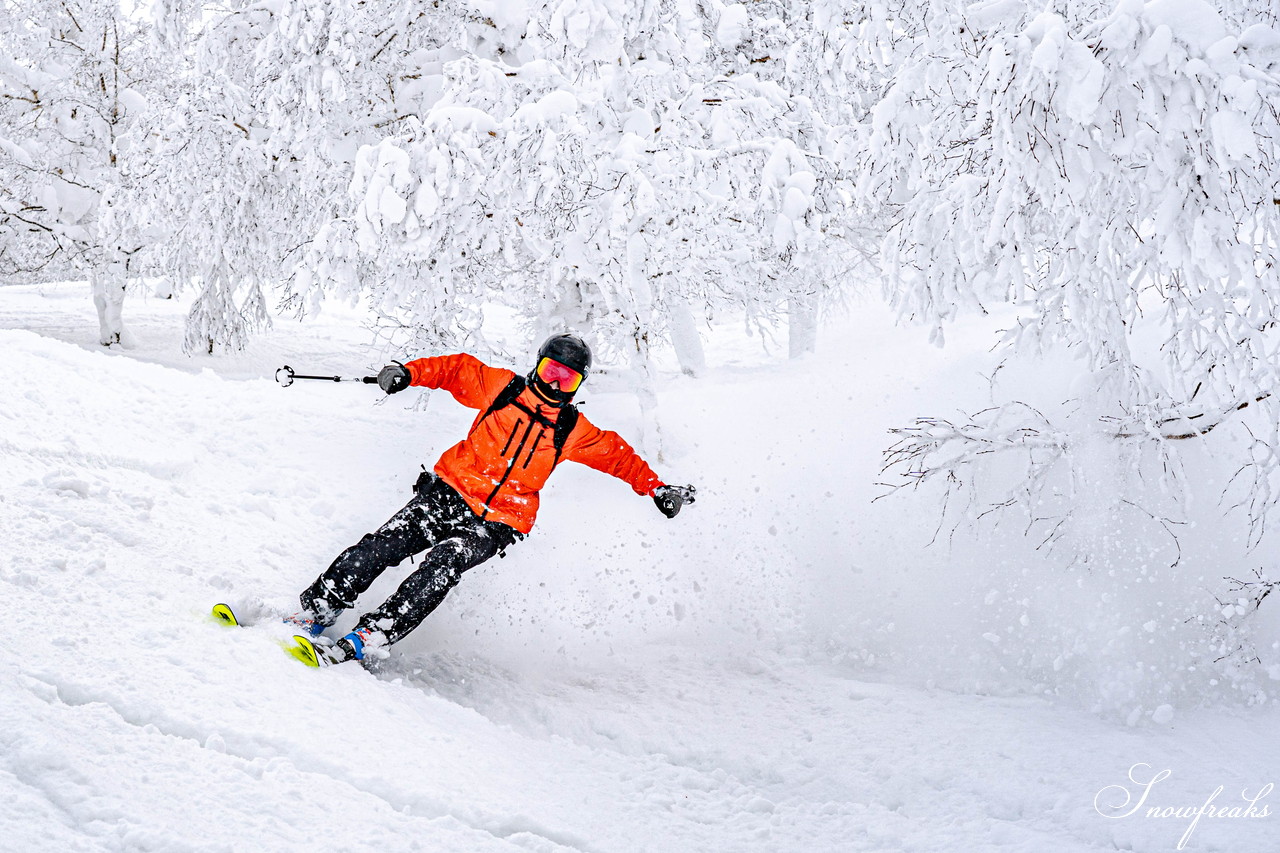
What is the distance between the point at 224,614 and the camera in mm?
3738

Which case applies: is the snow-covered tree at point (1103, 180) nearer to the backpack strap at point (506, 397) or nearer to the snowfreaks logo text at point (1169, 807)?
the snowfreaks logo text at point (1169, 807)

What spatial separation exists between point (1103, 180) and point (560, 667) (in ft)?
12.1

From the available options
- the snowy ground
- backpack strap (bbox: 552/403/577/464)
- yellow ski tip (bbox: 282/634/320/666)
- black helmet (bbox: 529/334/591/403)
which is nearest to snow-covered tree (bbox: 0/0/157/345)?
the snowy ground

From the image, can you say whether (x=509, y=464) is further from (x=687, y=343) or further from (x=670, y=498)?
(x=687, y=343)

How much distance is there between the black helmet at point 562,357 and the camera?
14.9 feet

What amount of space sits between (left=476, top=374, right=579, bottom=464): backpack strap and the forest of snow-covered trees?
1.25 metres

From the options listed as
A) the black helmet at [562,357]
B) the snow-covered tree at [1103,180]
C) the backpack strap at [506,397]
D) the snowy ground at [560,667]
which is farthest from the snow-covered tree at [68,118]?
the snow-covered tree at [1103,180]

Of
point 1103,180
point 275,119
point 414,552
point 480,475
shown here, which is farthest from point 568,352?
point 275,119

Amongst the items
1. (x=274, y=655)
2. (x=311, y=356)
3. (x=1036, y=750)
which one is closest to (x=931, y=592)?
(x=1036, y=750)

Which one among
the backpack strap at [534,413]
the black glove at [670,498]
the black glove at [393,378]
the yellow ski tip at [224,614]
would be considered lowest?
the yellow ski tip at [224,614]

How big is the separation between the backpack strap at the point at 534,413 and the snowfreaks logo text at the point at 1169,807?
3.01m

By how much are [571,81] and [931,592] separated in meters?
4.08

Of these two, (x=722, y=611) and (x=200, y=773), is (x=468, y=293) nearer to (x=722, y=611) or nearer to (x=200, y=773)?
(x=722, y=611)

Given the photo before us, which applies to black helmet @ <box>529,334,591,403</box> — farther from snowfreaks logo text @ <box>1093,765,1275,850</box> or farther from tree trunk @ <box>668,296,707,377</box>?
tree trunk @ <box>668,296,707,377</box>
